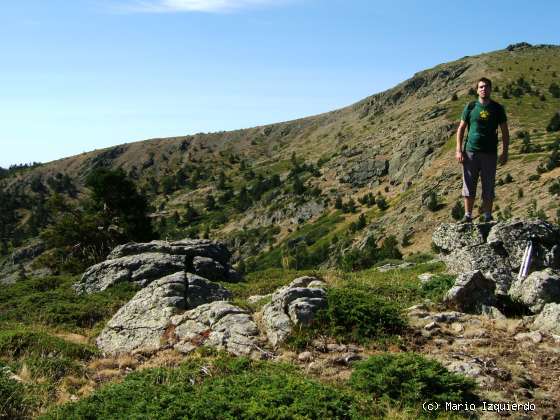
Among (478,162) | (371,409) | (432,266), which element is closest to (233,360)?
(371,409)

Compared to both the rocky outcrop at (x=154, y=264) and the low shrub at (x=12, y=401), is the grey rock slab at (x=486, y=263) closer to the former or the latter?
the rocky outcrop at (x=154, y=264)

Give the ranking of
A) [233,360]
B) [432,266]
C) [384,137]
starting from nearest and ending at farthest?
1. [233,360]
2. [432,266]
3. [384,137]

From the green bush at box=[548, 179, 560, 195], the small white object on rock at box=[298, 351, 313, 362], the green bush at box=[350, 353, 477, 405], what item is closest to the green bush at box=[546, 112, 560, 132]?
the green bush at box=[548, 179, 560, 195]

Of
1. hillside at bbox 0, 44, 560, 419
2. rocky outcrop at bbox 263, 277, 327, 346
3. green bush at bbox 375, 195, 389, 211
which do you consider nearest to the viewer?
hillside at bbox 0, 44, 560, 419

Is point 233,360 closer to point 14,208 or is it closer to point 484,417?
point 484,417

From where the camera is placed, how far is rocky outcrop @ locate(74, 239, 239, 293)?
18.4m

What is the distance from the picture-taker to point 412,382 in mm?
7055

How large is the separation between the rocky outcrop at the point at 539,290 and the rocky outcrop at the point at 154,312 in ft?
24.8

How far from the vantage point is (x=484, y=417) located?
21.8 feet

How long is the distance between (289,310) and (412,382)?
3516 millimetres

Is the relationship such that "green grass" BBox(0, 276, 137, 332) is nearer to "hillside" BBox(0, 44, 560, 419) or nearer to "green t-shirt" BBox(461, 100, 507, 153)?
"hillside" BBox(0, 44, 560, 419)

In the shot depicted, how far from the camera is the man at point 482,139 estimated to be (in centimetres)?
1254

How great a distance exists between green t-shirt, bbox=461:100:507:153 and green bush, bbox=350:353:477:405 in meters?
7.22

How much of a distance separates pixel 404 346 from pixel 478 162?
620 centimetres
